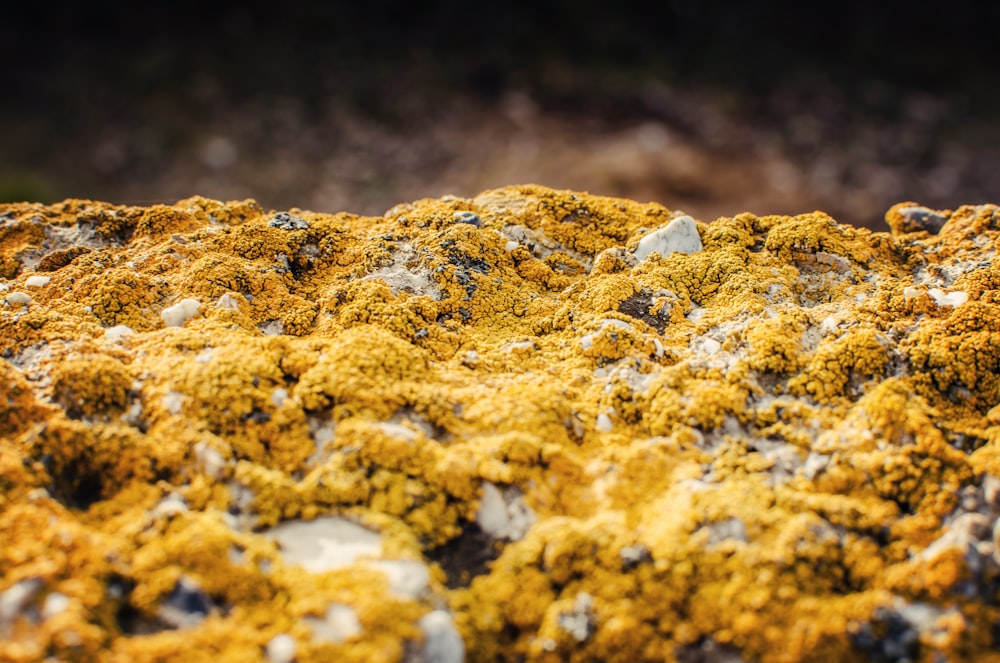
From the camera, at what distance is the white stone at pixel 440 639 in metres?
1.52

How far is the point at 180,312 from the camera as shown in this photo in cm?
238

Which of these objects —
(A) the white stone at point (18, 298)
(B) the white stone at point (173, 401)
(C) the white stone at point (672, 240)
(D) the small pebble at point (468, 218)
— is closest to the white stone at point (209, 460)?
(B) the white stone at point (173, 401)

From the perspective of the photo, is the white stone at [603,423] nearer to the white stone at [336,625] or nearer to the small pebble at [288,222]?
the white stone at [336,625]

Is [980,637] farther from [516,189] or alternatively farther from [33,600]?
[516,189]

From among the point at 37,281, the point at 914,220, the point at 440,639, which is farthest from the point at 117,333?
the point at 914,220

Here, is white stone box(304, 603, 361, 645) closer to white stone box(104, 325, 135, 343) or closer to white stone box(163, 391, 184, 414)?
white stone box(163, 391, 184, 414)

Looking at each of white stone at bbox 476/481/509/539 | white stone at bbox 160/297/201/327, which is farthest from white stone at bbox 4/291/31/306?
white stone at bbox 476/481/509/539

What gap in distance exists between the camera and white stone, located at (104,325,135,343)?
7.44ft

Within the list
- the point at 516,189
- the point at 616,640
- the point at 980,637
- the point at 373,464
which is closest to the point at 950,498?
the point at 980,637

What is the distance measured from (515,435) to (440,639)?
58 centimetres

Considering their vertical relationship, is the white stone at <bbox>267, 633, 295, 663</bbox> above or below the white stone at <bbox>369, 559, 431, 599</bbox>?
below

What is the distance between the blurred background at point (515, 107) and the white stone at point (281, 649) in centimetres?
848

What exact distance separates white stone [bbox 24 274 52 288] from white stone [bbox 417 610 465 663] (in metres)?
2.04

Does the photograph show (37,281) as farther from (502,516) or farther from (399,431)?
(502,516)
